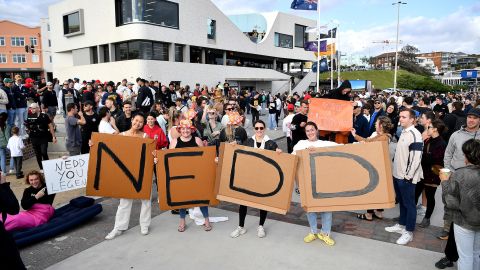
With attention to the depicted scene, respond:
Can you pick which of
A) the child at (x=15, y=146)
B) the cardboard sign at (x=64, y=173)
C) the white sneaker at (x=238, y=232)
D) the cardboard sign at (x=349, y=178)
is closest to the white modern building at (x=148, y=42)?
the child at (x=15, y=146)

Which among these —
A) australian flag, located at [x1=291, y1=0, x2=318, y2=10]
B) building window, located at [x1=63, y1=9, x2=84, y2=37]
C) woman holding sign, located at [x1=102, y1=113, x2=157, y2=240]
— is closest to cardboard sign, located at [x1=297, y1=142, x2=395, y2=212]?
woman holding sign, located at [x1=102, y1=113, x2=157, y2=240]

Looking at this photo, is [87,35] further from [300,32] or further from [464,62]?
[464,62]

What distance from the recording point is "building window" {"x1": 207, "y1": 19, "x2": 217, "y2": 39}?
29.5 meters

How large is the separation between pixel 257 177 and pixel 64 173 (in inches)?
127

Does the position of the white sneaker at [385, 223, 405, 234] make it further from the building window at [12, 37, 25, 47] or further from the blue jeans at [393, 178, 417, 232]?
the building window at [12, 37, 25, 47]

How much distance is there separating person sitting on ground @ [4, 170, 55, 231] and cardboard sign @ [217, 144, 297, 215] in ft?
8.95

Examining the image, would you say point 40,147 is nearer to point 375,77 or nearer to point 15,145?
point 15,145

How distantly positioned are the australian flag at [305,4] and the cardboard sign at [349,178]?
17133 mm

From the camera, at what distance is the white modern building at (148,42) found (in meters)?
24.5

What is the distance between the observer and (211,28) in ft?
98.2

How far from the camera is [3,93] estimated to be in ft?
33.6

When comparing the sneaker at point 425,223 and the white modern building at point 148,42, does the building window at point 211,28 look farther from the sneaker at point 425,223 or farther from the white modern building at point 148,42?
the sneaker at point 425,223

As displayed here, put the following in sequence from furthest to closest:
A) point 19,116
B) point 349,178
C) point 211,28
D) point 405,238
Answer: point 211,28
point 19,116
point 405,238
point 349,178

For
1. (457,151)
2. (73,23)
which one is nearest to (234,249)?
(457,151)
